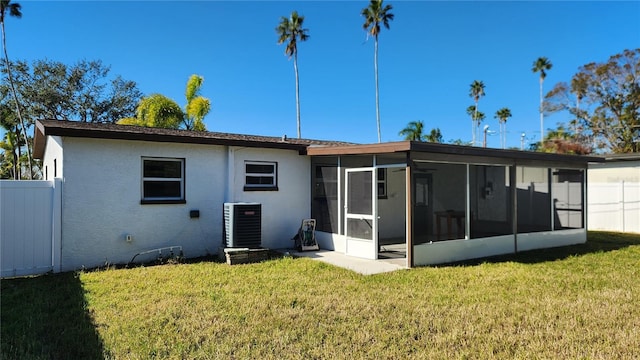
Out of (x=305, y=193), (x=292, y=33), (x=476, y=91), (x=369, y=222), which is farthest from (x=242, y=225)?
(x=476, y=91)

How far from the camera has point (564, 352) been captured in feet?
12.5

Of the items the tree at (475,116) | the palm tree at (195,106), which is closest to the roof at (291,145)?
the palm tree at (195,106)

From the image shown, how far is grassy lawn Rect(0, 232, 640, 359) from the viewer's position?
385cm

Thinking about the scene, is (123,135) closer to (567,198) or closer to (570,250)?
(570,250)

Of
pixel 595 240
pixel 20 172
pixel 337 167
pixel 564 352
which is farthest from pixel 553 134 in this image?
pixel 20 172

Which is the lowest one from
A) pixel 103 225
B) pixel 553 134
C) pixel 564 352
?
pixel 564 352

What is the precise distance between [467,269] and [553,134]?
37813 millimetres

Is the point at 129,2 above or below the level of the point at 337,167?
above

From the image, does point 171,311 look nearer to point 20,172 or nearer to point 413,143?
point 413,143

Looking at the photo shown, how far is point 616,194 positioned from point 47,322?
17315 mm

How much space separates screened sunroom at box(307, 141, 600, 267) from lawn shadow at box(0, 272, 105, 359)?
18.2 feet

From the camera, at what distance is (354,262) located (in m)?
8.19

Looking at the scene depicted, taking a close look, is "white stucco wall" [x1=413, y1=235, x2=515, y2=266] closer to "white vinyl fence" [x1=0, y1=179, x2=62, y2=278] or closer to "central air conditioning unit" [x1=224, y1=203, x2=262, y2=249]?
"central air conditioning unit" [x1=224, y1=203, x2=262, y2=249]

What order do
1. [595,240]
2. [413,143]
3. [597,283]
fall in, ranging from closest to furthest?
[597,283], [413,143], [595,240]
